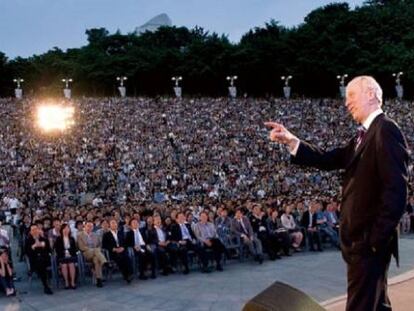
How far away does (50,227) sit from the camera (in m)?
11.1

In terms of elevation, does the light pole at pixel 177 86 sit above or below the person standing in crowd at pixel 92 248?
above

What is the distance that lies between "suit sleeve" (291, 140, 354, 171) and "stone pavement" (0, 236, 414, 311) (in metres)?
4.34

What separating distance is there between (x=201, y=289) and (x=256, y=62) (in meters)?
51.5

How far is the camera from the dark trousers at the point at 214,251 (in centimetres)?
1039

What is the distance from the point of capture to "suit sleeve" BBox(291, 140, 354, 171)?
3326 millimetres

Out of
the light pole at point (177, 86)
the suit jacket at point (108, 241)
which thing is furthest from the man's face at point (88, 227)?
the light pole at point (177, 86)

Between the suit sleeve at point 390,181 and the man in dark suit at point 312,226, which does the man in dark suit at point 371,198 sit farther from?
the man in dark suit at point 312,226

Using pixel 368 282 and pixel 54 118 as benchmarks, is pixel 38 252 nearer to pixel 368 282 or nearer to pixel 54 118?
pixel 368 282

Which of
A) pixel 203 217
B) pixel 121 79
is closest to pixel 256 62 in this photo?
pixel 121 79

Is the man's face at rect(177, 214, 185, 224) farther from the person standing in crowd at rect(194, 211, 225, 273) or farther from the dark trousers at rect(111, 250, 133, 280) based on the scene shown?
the dark trousers at rect(111, 250, 133, 280)

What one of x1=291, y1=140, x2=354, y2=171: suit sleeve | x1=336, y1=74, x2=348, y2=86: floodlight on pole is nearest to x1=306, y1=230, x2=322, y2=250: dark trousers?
x1=291, y1=140, x2=354, y2=171: suit sleeve

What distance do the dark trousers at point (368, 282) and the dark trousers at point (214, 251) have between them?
24.6ft

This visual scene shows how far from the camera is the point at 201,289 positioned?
28.5ft

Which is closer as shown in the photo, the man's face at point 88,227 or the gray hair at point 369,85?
the gray hair at point 369,85
